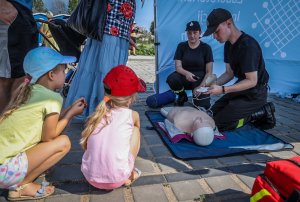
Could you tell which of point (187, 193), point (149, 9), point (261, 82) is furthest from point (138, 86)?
point (149, 9)

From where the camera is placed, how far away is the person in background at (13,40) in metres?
2.48

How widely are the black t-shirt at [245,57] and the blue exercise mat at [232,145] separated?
2.05 ft

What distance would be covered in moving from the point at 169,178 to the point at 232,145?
1010 millimetres

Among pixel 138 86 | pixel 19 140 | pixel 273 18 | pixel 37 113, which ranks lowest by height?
pixel 19 140

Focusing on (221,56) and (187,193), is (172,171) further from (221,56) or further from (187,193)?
(221,56)

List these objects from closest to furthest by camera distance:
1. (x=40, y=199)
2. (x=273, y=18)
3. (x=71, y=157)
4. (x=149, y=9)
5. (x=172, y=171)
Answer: (x=40, y=199)
(x=172, y=171)
(x=71, y=157)
(x=149, y=9)
(x=273, y=18)

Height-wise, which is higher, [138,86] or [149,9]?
[149,9]

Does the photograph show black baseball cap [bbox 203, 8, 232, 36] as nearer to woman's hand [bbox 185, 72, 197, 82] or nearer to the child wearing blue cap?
woman's hand [bbox 185, 72, 197, 82]

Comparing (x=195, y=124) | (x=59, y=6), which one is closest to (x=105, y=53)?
(x=195, y=124)

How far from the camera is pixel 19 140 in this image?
72.2 inches

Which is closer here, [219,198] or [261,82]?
[219,198]

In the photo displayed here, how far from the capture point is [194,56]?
4.40 metres

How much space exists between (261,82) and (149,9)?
2.25 m

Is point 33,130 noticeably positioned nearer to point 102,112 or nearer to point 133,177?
point 102,112
